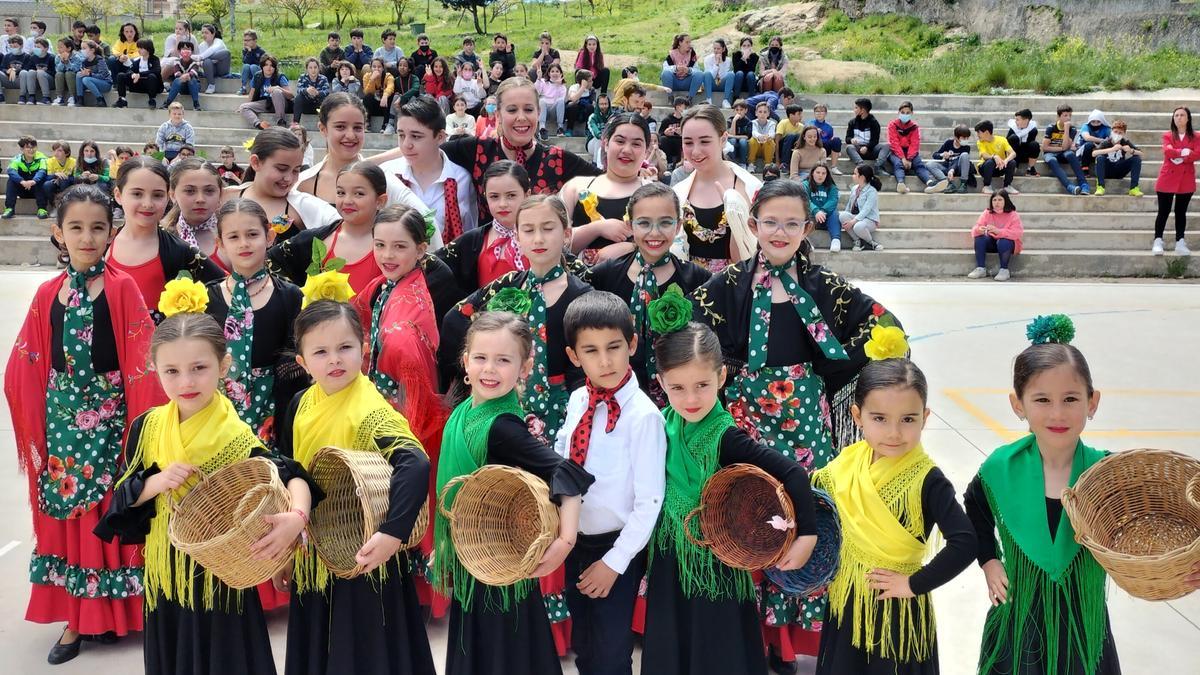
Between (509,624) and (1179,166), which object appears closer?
(509,624)

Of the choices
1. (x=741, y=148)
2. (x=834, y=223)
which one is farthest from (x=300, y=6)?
(x=834, y=223)

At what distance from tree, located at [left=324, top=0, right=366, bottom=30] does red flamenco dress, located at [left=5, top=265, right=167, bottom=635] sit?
3410 cm

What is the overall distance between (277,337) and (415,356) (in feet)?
1.68

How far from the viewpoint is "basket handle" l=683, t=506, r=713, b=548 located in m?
2.82

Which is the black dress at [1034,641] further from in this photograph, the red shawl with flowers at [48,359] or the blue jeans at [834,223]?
the blue jeans at [834,223]

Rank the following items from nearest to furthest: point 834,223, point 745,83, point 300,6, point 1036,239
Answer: point 834,223
point 1036,239
point 745,83
point 300,6

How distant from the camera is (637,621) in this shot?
368 centimetres

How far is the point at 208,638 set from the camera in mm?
2939

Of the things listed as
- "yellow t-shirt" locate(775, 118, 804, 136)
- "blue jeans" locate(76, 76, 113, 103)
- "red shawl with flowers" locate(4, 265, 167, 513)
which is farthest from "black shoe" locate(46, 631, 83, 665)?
"blue jeans" locate(76, 76, 113, 103)

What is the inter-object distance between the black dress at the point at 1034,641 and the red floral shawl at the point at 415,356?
1.84m

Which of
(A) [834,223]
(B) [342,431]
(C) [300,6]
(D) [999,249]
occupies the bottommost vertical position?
(D) [999,249]

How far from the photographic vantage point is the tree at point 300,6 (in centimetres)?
3647

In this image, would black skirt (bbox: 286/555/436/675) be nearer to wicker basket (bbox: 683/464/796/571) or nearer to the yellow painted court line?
wicker basket (bbox: 683/464/796/571)

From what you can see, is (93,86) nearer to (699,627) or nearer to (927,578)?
(699,627)
